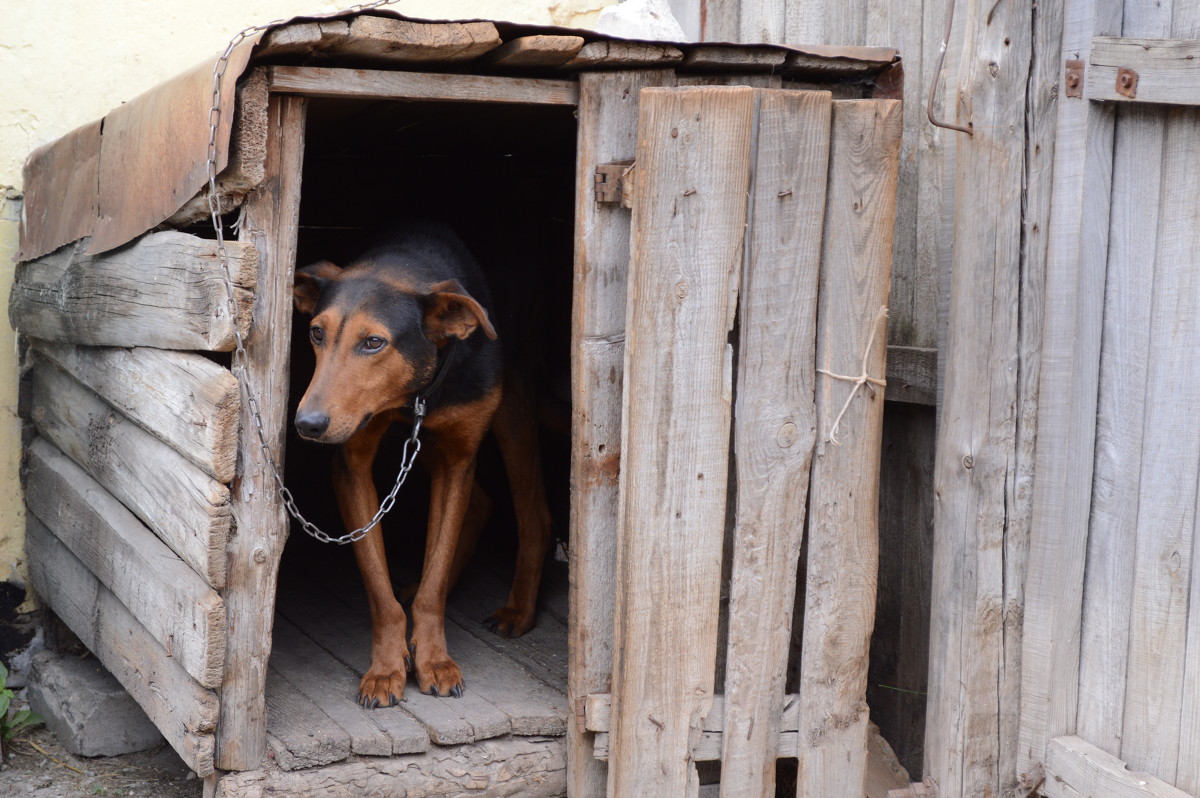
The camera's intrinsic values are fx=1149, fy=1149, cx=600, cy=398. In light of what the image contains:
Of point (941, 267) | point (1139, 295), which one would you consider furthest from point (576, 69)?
point (1139, 295)

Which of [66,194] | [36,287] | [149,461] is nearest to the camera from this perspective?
[149,461]

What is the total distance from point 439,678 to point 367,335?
133 centimetres

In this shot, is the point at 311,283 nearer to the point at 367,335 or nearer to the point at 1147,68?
the point at 367,335

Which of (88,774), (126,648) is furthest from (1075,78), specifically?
(88,774)

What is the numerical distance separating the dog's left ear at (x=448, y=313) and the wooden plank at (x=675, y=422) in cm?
93

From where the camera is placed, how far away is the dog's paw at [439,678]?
427cm

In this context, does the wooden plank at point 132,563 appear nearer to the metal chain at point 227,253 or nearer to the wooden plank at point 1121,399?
the metal chain at point 227,253

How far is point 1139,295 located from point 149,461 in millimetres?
3195

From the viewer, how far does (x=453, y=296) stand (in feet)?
13.6

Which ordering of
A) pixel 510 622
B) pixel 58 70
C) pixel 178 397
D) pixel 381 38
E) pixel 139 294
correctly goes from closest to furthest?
1. pixel 381 38
2. pixel 178 397
3. pixel 139 294
4. pixel 510 622
5. pixel 58 70

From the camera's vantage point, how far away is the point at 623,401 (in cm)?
355

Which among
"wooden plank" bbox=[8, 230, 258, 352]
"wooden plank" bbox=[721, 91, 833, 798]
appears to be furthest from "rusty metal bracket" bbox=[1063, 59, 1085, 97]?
"wooden plank" bbox=[8, 230, 258, 352]

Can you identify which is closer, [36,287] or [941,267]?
[941,267]

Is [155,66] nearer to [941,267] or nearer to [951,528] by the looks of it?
[941,267]
